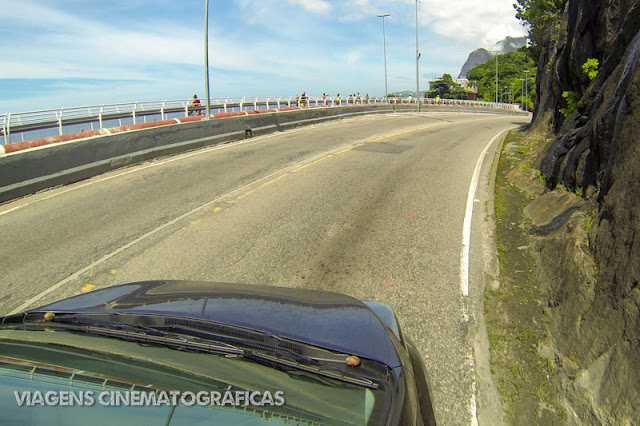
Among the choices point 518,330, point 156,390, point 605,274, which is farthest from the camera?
point 518,330

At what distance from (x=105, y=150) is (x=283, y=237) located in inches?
319

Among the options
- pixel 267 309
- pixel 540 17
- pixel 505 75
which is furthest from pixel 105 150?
pixel 505 75

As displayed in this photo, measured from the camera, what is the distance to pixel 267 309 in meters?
2.90

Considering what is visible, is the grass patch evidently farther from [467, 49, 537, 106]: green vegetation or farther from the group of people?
[467, 49, 537, 106]: green vegetation

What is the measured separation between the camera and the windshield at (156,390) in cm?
172

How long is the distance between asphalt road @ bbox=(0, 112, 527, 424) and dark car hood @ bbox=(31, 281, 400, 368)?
1349 mm

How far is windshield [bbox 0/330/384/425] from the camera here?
5.65ft

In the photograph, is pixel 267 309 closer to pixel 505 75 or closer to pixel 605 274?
pixel 605 274

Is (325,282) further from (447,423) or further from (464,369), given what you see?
(447,423)

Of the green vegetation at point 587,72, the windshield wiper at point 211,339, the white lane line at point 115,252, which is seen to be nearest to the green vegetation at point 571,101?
the green vegetation at point 587,72

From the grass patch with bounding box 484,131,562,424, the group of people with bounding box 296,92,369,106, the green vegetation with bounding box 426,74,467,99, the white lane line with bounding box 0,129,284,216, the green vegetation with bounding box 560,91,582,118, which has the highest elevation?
the green vegetation with bounding box 426,74,467,99

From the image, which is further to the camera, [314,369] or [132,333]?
[132,333]

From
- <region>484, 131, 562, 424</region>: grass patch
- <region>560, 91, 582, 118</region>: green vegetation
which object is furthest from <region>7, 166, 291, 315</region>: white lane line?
<region>560, 91, 582, 118</region>: green vegetation

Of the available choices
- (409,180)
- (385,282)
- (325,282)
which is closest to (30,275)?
(325,282)
